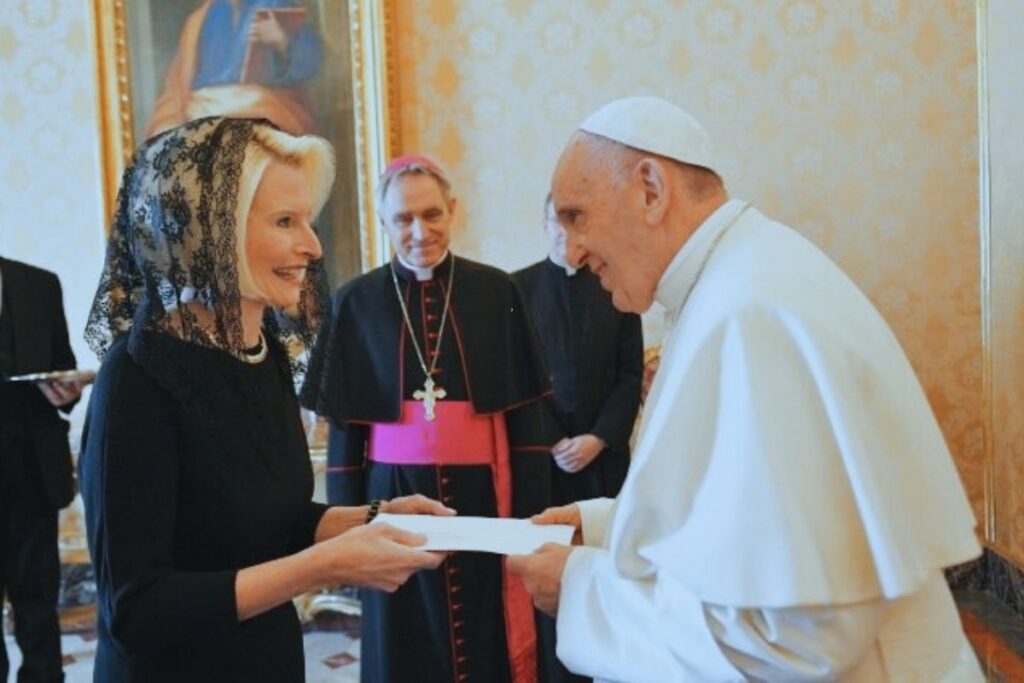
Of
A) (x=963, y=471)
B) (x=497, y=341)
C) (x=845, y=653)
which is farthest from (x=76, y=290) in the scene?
(x=845, y=653)

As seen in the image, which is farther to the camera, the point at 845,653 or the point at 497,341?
the point at 497,341

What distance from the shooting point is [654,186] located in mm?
1847

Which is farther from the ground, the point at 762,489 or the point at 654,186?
the point at 654,186

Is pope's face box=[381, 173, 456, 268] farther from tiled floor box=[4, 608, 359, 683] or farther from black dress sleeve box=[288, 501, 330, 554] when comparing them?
tiled floor box=[4, 608, 359, 683]

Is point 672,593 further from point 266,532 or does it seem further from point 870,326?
point 266,532

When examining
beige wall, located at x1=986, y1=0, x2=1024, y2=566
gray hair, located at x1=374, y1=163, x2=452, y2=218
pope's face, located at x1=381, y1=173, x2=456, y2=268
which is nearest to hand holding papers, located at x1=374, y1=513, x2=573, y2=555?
pope's face, located at x1=381, y1=173, x2=456, y2=268

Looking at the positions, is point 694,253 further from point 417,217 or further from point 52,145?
point 52,145

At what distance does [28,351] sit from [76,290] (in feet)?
4.93

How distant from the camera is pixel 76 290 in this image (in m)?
5.85

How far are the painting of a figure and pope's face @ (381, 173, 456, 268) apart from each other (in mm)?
1857

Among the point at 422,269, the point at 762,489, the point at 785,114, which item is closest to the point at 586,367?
the point at 422,269

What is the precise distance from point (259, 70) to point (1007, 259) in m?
3.76

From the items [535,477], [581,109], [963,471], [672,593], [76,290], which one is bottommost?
[963,471]

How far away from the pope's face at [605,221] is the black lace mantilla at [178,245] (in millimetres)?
586
